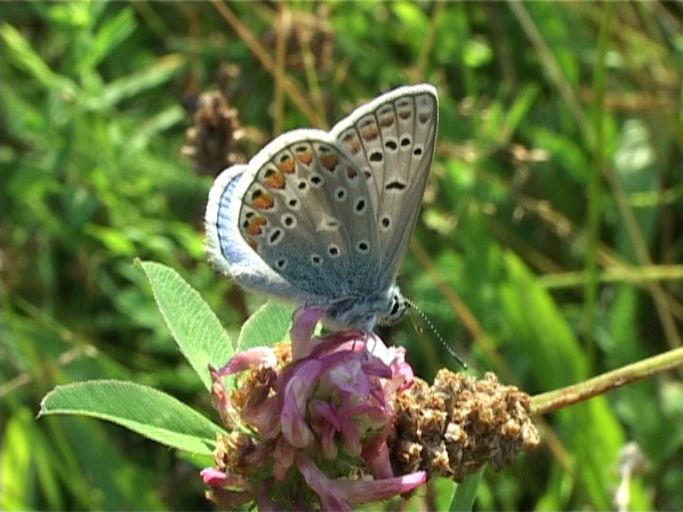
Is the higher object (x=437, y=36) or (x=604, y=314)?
(x=437, y=36)

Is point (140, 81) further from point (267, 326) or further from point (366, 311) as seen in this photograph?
point (366, 311)

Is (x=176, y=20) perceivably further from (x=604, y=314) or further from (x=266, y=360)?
(x=266, y=360)

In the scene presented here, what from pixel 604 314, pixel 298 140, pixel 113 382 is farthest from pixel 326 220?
pixel 604 314

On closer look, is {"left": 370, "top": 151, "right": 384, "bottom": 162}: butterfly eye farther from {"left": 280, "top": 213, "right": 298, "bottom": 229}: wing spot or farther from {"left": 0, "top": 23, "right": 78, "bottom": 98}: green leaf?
{"left": 0, "top": 23, "right": 78, "bottom": 98}: green leaf

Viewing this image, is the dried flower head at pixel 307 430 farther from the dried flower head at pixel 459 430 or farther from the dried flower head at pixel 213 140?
the dried flower head at pixel 213 140

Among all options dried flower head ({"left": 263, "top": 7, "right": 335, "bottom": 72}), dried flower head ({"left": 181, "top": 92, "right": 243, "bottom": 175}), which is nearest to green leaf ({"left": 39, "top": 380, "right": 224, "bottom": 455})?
dried flower head ({"left": 181, "top": 92, "right": 243, "bottom": 175})

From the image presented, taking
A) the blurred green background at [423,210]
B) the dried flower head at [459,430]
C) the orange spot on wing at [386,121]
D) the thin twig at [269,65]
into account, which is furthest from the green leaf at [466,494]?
the thin twig at [269,65]
